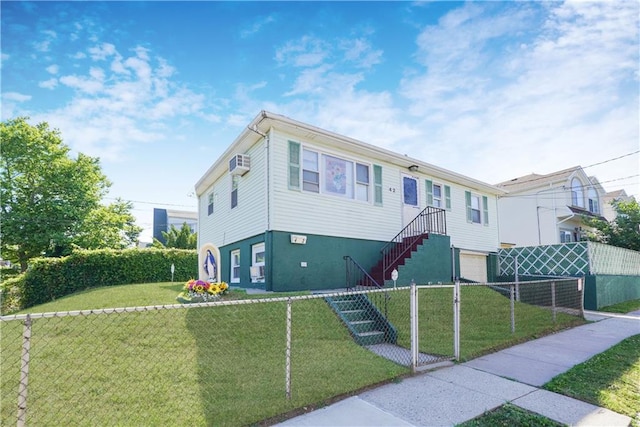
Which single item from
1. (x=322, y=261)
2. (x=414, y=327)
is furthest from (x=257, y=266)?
(x=414, y=327)

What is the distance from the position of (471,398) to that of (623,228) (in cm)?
2128

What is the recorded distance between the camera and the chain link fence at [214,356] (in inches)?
144

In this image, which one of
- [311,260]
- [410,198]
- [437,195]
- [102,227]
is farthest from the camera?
[102,227]

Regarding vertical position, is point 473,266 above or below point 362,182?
below

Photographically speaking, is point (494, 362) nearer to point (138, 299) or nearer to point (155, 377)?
point (155, 377)

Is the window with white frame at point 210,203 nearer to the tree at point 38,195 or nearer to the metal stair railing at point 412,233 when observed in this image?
the metal stair railing at point 412,233

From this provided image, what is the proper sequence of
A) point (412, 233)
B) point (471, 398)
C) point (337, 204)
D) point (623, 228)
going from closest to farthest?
point (471, 398) < point (337, 204) < point (412, 233) < point (623, 228)

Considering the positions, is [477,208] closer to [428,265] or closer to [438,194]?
[438,194]

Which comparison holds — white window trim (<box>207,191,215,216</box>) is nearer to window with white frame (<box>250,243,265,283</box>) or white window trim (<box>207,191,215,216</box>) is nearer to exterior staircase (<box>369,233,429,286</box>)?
window with white frame (<box>250,243,265,283</box>)

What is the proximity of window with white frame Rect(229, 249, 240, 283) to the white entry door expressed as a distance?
569cm

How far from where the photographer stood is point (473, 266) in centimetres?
1523

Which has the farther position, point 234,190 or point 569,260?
point 569,260

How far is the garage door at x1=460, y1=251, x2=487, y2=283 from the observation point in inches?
581

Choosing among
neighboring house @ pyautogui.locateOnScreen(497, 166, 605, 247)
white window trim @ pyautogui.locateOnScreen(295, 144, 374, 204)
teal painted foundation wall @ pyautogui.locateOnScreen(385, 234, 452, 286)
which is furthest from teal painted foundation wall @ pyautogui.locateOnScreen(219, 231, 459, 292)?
neighboring house @ pyautogui.locateOnScreen(497, 166, 605, 247)
